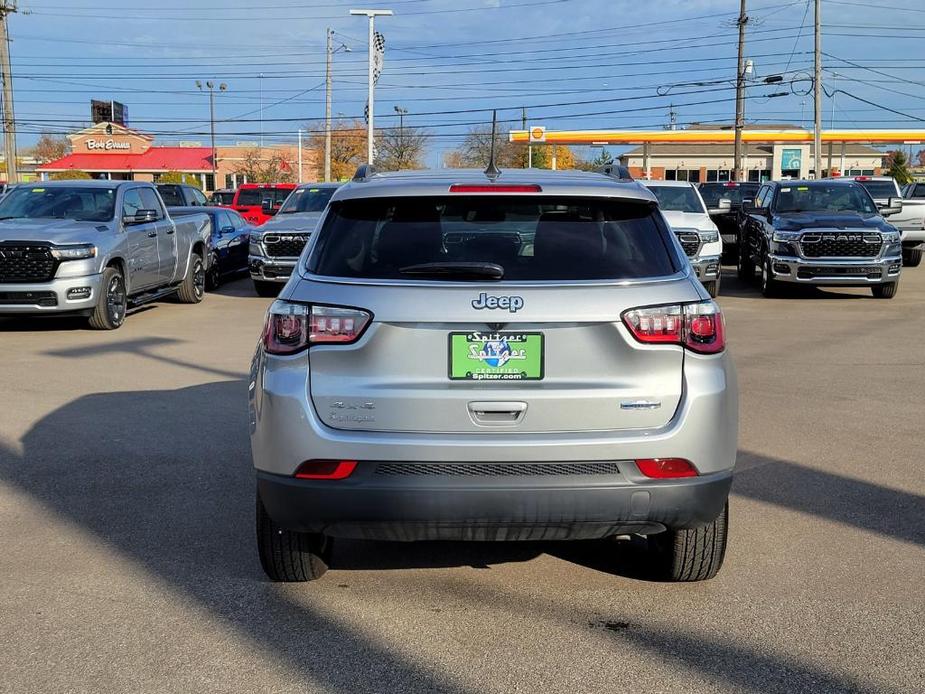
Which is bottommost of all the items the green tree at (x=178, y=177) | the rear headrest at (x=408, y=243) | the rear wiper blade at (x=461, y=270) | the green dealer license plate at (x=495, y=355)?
the green dealer license plate at (x=495, y=355)

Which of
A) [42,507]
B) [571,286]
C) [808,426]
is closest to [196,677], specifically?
[571,286]

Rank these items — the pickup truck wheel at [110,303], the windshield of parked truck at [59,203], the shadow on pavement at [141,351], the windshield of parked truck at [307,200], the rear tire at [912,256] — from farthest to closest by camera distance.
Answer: the rear tire at [912,256] < the windshield of parked truck at [307,200] < the windshield of parked truck at [59,203] < the pickup truck wheel at [110,303] < the shadow on pavement at [141,351]

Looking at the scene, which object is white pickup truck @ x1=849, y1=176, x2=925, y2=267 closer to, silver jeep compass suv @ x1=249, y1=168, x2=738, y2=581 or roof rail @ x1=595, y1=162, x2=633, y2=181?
roof rail @ x1=595, y1=162, x2=633, y2=181

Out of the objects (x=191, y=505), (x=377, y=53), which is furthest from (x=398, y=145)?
(x=191, y=505)

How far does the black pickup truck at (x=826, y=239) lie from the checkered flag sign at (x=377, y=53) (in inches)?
1143

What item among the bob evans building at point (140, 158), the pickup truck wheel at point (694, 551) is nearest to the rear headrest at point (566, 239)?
the pickup truck wheel at point (694, 551)

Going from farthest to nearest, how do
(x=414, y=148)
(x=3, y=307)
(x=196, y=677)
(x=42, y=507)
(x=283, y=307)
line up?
(x=414, y=148)
(x=3, y=307)
(x=42, y=507)
(x=283, y=307)
(x=196, y=677)

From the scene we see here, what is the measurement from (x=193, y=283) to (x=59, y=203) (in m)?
3.02

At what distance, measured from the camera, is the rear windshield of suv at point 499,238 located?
3.98m

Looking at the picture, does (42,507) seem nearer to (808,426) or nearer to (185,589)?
(185,589)

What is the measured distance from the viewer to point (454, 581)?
4.60 m

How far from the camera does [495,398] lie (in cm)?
381

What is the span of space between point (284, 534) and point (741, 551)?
216cm

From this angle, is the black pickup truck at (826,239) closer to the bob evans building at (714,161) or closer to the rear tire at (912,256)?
the rear tire at (912,256)
